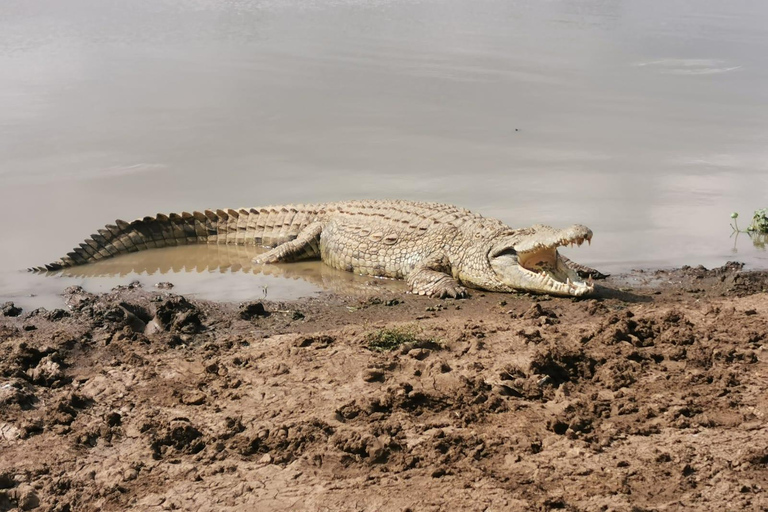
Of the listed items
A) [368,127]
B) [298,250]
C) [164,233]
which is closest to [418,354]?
[298,250]

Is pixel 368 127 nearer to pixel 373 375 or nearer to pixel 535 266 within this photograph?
pixel 535 266

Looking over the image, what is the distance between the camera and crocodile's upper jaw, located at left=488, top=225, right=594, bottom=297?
7.62 metres

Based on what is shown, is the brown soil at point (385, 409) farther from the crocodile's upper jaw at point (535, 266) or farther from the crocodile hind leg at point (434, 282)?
the crocodile hind leg at point (434, 282)

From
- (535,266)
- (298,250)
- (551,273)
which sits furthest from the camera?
(298,250)

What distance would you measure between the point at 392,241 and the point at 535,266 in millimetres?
1666

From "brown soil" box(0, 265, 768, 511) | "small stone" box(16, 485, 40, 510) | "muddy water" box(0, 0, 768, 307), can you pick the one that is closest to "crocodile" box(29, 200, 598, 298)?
"muddy water" box(0, 0, 768, 307)

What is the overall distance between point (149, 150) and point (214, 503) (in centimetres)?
927

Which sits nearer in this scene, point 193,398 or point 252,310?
point 193,398

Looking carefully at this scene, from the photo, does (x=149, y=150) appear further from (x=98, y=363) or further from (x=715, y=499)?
(x=715, y=499)

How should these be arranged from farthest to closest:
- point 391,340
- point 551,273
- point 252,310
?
point 551,273, point 252,310, point 391,340

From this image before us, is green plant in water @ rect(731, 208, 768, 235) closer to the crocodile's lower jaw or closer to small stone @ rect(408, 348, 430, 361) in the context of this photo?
the crocodile's lower jaw

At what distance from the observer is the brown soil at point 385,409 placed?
13.4ft

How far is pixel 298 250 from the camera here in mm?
9492

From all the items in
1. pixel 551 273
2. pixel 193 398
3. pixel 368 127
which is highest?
pixel 368 127
